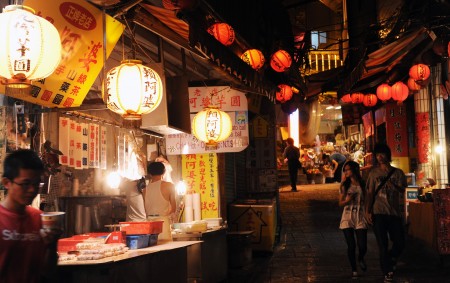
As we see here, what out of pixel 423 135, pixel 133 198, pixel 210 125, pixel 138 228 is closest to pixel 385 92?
pixel 423 135

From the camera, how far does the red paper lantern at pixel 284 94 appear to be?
23.0m

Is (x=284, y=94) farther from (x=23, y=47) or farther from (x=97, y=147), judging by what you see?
(x=23, y=47)

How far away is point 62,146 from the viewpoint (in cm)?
952

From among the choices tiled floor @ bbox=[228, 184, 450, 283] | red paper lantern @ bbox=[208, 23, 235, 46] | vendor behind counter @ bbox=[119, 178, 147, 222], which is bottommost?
tiled floor @ bbox=[228, 184, 450, 283]

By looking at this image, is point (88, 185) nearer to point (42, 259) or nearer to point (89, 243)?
point (89, 243)

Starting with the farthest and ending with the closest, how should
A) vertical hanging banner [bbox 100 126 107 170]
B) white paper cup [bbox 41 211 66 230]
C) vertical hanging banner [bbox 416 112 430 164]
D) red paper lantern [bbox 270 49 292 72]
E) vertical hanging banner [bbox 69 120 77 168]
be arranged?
vertical hanging banner [bbox 416 112 430 164] → red paper lantern [bbox 270 49 292 72] → vertical hanging banner [bbox 100 126 107 170] → vertical hanging banner [bbox 69 120 77 168] → white paper cup [bbox 41 211 66 230]

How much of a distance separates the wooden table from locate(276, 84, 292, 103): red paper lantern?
6984 mm

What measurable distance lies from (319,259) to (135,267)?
908cm

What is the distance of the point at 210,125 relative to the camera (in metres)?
12.5

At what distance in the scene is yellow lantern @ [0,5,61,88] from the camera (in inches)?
237

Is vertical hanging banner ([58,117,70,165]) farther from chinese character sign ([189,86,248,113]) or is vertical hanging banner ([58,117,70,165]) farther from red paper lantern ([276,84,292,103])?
red paper lantern ([276,84,292,103])

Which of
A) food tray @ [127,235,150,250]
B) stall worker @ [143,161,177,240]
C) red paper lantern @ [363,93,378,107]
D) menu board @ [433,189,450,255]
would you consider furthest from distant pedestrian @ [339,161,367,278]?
red paper lantern @ [363,93,378,107]

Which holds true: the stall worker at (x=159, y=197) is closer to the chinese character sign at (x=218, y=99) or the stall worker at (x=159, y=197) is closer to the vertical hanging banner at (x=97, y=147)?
the vertical hanging banner at (x=97, y=147)

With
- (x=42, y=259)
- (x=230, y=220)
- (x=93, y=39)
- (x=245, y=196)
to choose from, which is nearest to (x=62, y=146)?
(x=93, y=39)
